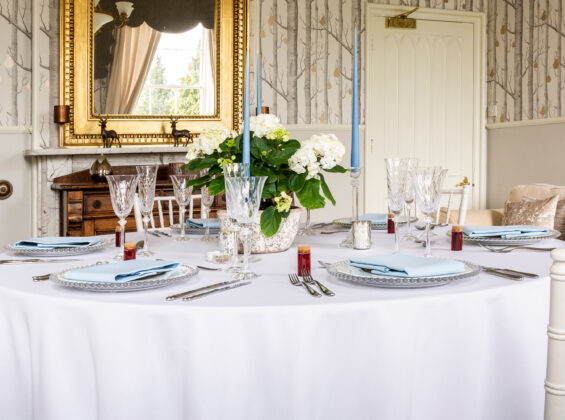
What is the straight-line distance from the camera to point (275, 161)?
1618mm

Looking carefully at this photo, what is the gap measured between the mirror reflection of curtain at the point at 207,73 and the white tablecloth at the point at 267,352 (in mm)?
3459

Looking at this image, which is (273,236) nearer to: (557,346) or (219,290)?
(219,290)

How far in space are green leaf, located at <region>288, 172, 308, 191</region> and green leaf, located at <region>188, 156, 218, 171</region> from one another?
9.1 inches

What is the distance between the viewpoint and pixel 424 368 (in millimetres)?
1160

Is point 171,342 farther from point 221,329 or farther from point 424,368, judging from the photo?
point 424,368

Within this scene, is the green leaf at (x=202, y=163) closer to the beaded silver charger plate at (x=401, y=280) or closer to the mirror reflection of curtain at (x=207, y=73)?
the beaded silver charger plate at (x=401, y=280)

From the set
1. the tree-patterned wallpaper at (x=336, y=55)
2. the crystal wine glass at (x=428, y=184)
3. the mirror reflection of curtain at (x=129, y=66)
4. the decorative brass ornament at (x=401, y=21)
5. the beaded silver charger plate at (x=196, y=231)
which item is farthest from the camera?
the decorative brass ornament at (x=401, y=21)

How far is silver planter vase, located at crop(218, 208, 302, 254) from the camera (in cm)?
168

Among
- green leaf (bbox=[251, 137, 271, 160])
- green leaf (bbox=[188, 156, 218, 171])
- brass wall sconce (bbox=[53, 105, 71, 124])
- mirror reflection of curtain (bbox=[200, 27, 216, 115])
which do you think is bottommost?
green leaf (bbox=[188, 156, 218, 171])

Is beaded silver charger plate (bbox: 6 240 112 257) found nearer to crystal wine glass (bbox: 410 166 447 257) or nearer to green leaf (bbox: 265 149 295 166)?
green leaf (bbox: 265 149 295 166)

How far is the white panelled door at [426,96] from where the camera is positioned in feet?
16.9

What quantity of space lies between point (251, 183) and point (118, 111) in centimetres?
328

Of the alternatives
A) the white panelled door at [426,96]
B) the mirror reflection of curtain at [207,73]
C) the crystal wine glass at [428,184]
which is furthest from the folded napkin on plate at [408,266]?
the white panelled door at [426,96]

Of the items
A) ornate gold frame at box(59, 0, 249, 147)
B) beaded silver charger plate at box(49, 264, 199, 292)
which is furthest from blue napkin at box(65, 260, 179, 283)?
ornate gold frame at box(59, 0, 249, 147)
